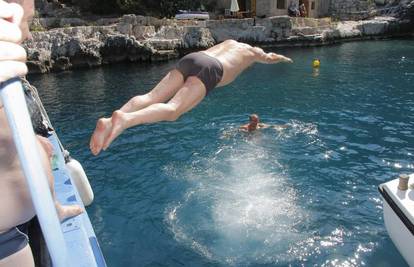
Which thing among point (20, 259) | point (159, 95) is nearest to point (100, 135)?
point (159, 95)

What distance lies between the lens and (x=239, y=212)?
320 inches

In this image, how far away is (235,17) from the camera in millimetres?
36500

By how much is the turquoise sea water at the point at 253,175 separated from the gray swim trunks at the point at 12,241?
4712 mm

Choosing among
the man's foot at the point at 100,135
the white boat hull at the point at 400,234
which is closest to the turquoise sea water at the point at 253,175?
the white boat hull at the point at 400,234

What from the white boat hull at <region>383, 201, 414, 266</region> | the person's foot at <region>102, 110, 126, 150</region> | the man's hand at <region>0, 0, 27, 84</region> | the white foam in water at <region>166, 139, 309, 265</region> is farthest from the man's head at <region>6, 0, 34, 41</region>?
the white foam in water at <region>166, 139, 309, 265</region>

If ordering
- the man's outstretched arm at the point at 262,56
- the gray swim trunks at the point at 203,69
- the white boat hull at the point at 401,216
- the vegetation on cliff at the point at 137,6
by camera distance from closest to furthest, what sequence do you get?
the gray swim trunks at the point at 203,69
the white boat hull at the point at 401,216
the man's outstretched arm at the point at 262,56
the vegetation on cliff at the point at 137,6

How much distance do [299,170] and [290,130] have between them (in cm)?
305

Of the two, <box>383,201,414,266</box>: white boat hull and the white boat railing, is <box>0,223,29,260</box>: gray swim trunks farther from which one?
<box>383,201,414,266</box>: white boat hull

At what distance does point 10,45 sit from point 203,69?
11.1 ft

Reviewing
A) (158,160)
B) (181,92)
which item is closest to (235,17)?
(158,160)

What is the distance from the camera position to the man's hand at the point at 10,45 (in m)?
1.48

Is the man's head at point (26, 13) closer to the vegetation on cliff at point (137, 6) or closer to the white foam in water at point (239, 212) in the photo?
the white foam in water at point (239, 212)

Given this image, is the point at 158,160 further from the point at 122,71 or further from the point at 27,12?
the point at 122,71

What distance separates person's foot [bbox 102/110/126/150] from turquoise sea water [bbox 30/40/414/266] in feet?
12.0
